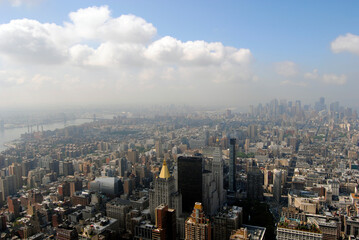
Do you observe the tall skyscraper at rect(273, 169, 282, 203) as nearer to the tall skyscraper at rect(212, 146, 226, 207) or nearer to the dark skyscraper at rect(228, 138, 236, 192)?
the dark skyscraper at rect(228, 138, 236, 192)

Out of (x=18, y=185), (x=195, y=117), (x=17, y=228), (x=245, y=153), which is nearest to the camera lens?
(x=17, y=228)

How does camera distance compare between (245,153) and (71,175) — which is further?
(245,153)

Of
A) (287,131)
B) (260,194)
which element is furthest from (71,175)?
(287,131)

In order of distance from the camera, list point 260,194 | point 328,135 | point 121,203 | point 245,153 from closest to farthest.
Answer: point 121,203 < point 260,194 < point 245,153 < point 328,135

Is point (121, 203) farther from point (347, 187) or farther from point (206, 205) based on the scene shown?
point (347, 187)

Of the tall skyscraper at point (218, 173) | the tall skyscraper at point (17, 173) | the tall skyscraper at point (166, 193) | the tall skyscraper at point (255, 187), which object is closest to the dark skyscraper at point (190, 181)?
the tall skyscraper at point (166, 193)

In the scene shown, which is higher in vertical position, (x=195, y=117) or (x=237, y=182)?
(x=195, y=117)

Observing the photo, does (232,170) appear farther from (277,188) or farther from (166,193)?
(166,193)
